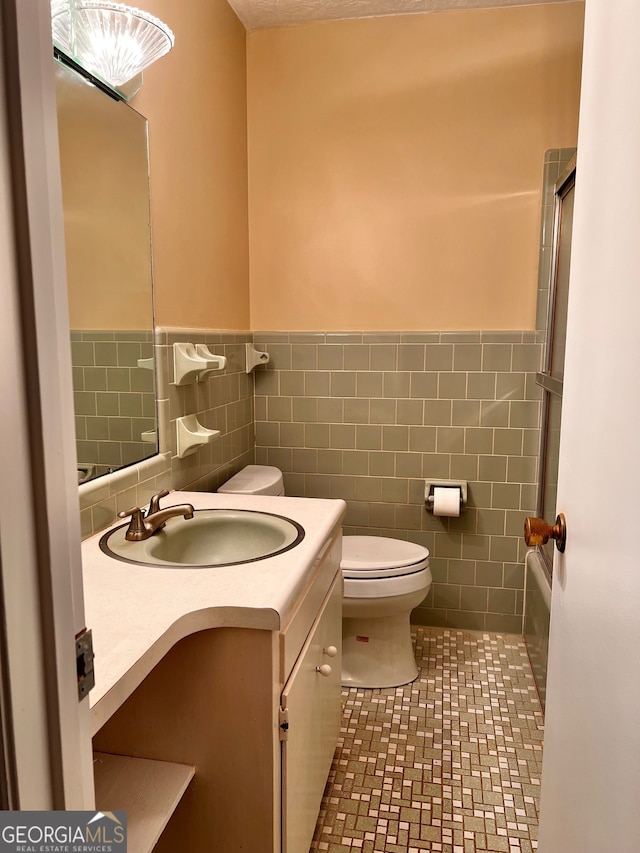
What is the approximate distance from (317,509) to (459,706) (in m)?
1.06

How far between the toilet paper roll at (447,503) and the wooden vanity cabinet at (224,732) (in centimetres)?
145

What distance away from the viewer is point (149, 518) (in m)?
1.60

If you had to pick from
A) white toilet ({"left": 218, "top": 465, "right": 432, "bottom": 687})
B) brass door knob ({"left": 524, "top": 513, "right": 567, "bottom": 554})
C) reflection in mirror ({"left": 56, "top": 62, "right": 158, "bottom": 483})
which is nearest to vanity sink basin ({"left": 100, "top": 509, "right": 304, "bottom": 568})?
reflection in mirror ({"left": 56, "top": 62, "right": 158, "bottom": 483})

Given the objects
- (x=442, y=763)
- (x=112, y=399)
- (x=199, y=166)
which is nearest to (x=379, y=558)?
(x=442, y=763)

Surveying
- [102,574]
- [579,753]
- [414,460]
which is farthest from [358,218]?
[579,753]

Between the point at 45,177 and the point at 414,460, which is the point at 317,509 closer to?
the point at 414,460

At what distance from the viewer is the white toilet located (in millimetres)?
2314

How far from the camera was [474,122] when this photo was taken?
259 cm

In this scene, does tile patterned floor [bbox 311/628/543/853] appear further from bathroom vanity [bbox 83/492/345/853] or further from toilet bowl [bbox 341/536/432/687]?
bathroom vanity [bbox 83/492/345/853]

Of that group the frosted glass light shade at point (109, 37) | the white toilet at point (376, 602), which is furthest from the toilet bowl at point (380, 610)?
the frosted glass light shade at point (109, 37)

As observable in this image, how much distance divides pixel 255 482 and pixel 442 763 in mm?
1159

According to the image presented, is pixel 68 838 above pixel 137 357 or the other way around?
the other way around

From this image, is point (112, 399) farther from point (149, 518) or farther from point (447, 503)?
point (447, 503)

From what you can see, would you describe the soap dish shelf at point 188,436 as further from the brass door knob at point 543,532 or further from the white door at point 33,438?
the white door at point 33,438
